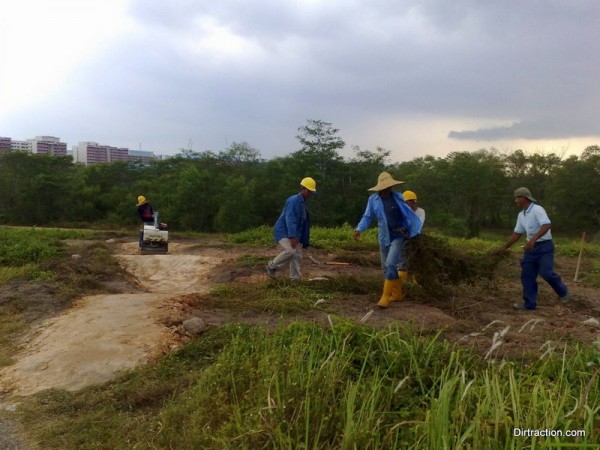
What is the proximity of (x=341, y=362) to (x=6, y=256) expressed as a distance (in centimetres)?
891

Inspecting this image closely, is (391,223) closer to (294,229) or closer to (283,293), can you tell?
(294,229)

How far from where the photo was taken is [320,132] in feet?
96.8

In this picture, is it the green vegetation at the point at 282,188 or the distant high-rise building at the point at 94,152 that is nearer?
the green vegetation at the point at 282,188

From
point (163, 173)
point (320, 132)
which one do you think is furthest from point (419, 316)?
point (163, 173)

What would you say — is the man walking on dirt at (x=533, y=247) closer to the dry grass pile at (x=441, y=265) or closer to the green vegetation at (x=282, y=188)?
the dry grass pile at (x=441, y=265)

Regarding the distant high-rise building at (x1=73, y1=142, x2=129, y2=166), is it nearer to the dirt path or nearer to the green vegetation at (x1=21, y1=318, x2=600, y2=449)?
the dirt path

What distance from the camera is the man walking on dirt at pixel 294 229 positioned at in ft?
22.8

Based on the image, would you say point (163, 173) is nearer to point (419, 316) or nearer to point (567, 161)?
point (567, 161)

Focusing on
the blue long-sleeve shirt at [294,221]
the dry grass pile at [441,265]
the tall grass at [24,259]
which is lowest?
the tall grass at [24,259]

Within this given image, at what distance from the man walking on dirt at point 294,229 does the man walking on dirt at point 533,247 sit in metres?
2.67

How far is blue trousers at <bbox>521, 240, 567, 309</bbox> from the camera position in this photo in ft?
20.1

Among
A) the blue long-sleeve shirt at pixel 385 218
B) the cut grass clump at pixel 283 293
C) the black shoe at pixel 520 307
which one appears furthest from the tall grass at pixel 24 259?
the black shoe at pixel 520 307

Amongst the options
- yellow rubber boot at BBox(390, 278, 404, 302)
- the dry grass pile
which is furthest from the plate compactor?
the dry grass pile

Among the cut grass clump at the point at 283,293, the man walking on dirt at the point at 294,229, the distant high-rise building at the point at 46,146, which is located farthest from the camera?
the distant high-rise building at the point at 46,146
